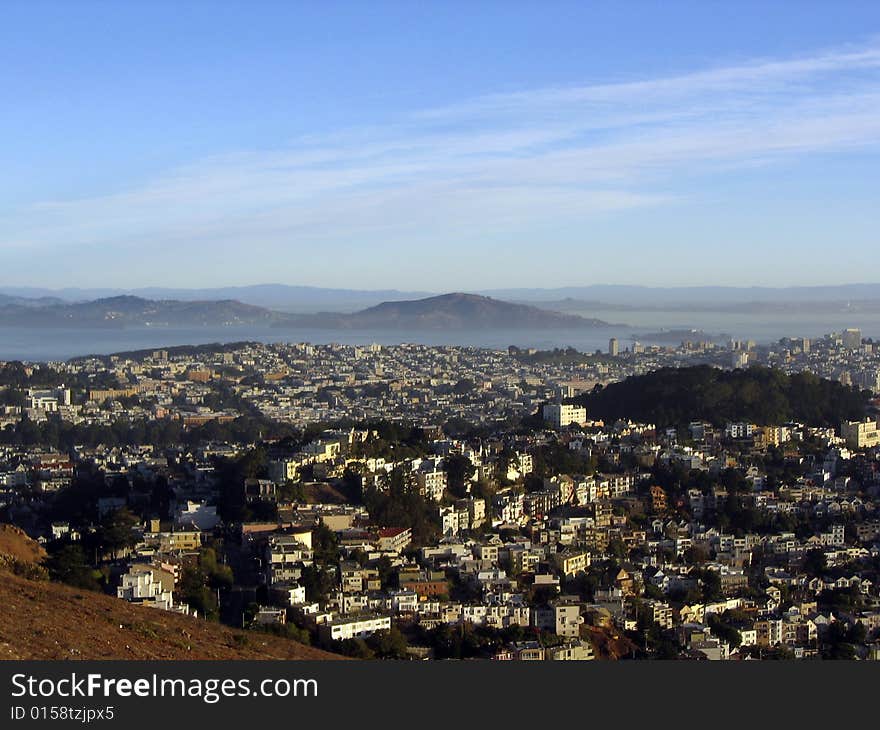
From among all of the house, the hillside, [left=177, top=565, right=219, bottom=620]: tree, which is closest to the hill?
the house

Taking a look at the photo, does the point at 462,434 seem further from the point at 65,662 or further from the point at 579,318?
the point at 579,318

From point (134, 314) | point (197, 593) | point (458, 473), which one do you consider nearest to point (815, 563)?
point (458, 473)

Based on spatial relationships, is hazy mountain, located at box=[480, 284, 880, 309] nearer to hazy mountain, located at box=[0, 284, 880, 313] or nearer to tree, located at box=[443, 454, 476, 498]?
hazy mountain, located at box=[0, 284, 880, 313]

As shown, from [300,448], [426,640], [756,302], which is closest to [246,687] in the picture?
[426,640]

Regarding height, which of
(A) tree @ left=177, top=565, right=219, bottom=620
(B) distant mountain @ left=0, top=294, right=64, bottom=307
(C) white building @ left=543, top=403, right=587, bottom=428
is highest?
(B) distant mountain @ left=0, top=294, right=64, bottom=307

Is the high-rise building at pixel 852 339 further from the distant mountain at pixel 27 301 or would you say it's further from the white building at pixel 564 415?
the distant mountain at pixel 27 301

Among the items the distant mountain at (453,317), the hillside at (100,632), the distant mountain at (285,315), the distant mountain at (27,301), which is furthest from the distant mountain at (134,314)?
the hillside at (100,632)
